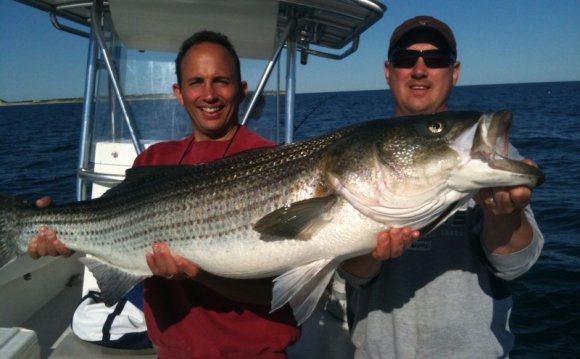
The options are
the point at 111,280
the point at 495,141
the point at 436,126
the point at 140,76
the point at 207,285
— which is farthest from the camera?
the point at 140,76

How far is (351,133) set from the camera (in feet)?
9.11

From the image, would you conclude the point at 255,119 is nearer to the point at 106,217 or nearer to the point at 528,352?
the point at 106,217

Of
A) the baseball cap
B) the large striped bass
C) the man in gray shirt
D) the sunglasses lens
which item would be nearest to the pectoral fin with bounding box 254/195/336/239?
the large striped bass

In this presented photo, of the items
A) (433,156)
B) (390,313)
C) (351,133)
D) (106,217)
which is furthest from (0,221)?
(433,156)

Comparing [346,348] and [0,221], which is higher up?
[0,221]

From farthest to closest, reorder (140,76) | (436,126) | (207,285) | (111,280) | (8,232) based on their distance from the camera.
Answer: (140,76), (8,232), (111,280), (207,285), (436,126)

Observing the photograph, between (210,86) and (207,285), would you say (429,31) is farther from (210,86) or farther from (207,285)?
(207,285)

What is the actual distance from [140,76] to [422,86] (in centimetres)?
368

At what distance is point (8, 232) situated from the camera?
11.4ft

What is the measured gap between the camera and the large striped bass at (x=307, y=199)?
238 cm

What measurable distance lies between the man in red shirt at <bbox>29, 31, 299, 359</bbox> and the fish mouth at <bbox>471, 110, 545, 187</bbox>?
1.51 metres

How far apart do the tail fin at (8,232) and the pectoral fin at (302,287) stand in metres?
2.14

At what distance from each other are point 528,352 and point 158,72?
6.48 meters

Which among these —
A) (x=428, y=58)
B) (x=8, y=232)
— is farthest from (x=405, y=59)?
(x=8, y=232)
